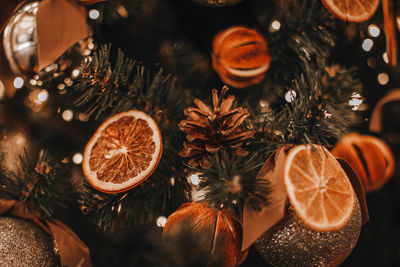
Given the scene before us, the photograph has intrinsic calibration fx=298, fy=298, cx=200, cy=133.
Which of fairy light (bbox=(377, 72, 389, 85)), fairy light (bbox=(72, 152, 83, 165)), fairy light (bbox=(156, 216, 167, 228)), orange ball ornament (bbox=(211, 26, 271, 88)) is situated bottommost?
fairy light (bbox=(156, 216, 167, 228))

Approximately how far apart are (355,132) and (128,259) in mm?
480

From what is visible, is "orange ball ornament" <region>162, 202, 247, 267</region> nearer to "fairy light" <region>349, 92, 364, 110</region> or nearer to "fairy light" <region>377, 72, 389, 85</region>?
"fairy light" <region>349, 92, 364, 110</region>

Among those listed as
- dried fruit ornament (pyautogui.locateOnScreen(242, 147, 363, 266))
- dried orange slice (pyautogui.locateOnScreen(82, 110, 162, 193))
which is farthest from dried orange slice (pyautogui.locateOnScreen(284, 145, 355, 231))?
dried orange slice (pyautogui.locateOnScreen(82, 110, 162, 193))

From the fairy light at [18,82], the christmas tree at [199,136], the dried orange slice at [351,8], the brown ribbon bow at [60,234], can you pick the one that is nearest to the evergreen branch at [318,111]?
the christmas tree at [199,136]

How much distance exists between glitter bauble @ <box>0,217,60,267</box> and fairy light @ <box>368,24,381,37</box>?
0.65m

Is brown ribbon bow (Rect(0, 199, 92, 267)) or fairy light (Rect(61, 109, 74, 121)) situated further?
fairy light (Rect(61, 109, 74, 121))

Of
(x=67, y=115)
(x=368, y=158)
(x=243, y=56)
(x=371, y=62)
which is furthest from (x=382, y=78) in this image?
(x=67, y=115)

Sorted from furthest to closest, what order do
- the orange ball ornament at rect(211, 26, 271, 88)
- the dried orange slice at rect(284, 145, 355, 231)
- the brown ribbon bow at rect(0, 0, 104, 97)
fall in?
the orange ball ornament at rect(211, 26, 271, 88) → the brown ribbon bow at rect(0, 0, 104, 97) → the dried orange slice at rect(284, 145, 355, 231)

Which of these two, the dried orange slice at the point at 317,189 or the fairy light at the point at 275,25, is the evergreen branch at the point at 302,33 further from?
the dried orange slice at the point at 317,189

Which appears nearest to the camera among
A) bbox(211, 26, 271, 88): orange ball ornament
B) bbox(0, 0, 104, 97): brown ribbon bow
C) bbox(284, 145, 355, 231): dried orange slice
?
bbox(284, 145, 355, 231): dried orange slice

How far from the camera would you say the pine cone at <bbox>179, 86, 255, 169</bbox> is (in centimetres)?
39

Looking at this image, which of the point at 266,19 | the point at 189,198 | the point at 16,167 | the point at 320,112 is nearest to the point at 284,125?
the point at 320,112

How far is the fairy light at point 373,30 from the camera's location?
1.81 feet

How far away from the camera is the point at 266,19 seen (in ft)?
1.98
